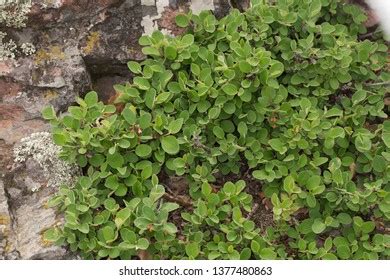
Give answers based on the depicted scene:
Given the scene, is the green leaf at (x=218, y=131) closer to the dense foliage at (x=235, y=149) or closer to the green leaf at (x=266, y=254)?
the dense foliage at (x=235, y=149)

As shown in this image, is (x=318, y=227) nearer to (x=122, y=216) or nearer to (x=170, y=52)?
(x=122, y=216)

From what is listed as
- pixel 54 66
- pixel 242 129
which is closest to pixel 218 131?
pixel 242 129

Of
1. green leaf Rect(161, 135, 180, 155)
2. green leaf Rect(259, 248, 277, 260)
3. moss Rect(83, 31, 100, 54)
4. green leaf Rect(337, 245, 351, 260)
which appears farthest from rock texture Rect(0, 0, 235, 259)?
green leaf Rect(337, 245, 351, 260)

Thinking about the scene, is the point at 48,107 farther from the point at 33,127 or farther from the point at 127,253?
the point at 127,253

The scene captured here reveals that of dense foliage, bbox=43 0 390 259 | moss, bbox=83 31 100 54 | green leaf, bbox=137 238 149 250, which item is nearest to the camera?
green leaf, bbox=137 238 149 250

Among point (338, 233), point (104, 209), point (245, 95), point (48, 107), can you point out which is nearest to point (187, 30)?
point (245, 95)

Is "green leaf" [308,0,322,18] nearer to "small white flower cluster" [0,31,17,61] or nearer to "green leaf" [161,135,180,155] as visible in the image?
"green leaf" [161,135,180,155]
